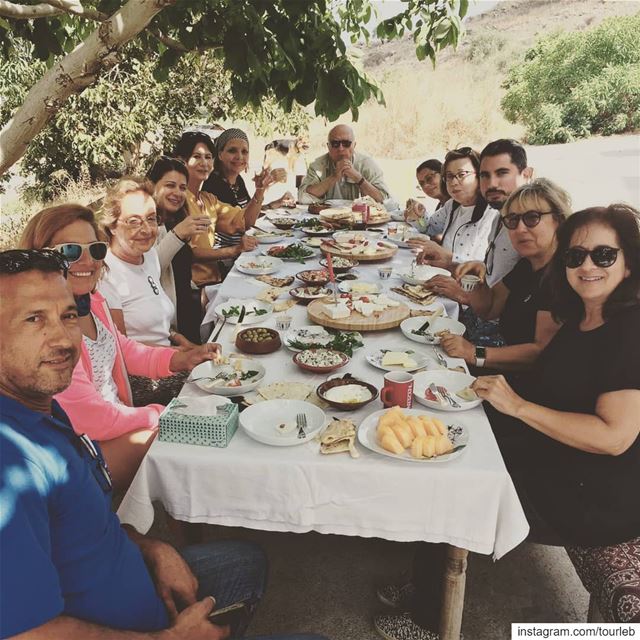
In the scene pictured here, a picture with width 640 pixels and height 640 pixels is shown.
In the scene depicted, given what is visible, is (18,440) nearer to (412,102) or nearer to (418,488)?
(418,488)

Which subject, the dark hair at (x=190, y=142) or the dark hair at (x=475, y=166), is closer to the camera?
the dark hair at (x=475, y=166)

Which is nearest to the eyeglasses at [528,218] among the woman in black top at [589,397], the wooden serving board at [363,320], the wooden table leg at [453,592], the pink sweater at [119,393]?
the woman in black top at [589,397]

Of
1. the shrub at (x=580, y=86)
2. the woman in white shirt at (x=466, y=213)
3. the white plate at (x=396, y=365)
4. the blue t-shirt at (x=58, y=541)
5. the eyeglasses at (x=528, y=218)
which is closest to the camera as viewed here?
the blue t-shirt at (x=58, y=541)

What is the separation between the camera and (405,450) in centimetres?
182

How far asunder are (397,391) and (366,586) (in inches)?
41.0

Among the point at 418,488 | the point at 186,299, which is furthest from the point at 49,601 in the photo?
the point at 186,299

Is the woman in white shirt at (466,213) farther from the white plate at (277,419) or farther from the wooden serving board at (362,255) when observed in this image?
the white plate at (277,419)

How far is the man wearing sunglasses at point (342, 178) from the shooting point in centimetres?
621

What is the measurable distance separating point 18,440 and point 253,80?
78.3 inches

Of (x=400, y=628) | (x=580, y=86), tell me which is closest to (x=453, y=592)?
(x=400, y=628)

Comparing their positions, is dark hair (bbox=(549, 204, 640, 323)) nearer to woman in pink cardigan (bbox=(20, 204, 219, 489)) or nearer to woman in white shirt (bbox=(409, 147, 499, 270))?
woman in pink cardigan (bbox=(20, 204, 219, 489))

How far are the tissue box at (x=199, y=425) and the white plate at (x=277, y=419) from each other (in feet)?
0.24

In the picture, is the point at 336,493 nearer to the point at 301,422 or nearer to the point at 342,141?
the point at 301,422

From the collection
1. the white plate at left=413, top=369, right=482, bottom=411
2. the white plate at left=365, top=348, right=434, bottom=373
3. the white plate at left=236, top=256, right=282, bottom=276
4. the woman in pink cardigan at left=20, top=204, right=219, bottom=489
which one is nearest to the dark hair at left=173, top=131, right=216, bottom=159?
the white plate at left=236, top=256, right=282, bottom=276
